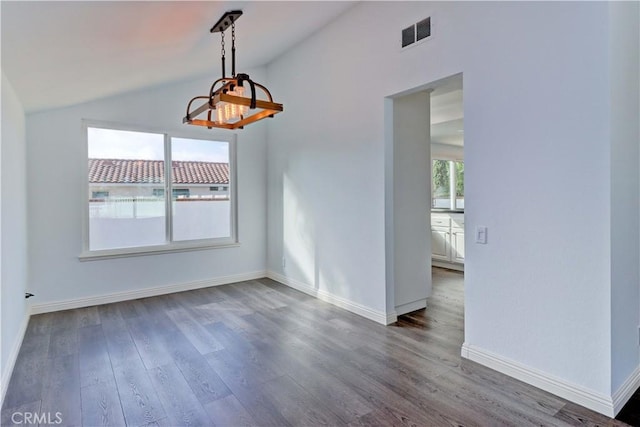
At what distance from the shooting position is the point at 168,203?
4.70 m

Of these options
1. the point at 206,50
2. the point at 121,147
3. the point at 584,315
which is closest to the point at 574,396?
the point at 584,315

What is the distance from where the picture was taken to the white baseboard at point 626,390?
207 cm

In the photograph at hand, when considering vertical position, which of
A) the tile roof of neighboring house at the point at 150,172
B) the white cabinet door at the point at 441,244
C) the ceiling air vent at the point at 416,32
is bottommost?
the white cabinet door at the point at 441,244

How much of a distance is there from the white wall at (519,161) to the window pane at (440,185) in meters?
4.11

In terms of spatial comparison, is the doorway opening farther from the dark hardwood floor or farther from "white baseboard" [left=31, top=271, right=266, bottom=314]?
"white baseboard" [left=31, top=271, right=266, bottom=314]

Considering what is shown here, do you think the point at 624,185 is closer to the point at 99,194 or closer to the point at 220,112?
the point at 220,112

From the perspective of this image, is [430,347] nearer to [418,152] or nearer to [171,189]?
[418,152]

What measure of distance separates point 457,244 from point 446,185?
1.86 m

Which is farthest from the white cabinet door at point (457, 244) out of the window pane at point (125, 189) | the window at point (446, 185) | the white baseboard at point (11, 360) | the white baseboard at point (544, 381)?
the white baseboard at point (11, 360)

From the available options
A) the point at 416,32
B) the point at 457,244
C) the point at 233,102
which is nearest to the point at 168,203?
the point at 233,102

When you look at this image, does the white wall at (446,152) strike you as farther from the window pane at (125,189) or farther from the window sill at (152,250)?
the window pane at (125,189)

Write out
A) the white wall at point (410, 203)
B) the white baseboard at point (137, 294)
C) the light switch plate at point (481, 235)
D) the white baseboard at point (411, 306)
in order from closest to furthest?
the light switch plate at point (481, 235)
the white wall at point (410, 203)
the white baseboard at point (411, 306)
the white baseboard at point (137, 294)

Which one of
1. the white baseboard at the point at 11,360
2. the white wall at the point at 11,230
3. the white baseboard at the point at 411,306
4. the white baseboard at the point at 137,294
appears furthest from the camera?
the white baseboard at the point at 137,294

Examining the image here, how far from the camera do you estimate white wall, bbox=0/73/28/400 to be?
2461mm
